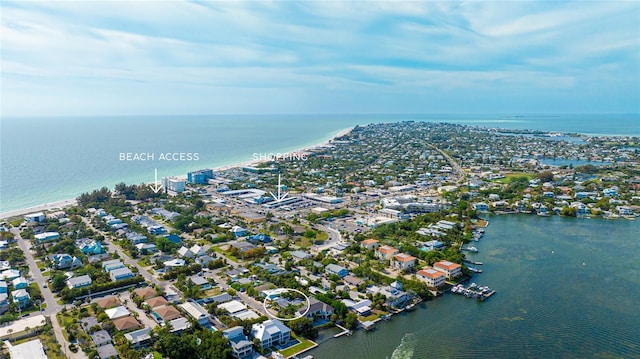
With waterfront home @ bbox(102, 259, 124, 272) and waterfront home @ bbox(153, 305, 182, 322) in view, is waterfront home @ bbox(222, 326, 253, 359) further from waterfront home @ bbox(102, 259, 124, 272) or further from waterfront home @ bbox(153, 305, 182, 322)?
waterfront home @ bbox(102, 259, 124, 272)

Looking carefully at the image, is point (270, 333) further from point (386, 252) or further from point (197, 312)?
point (386, 252)

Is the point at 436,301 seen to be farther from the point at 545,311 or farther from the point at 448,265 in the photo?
the point at 545,311

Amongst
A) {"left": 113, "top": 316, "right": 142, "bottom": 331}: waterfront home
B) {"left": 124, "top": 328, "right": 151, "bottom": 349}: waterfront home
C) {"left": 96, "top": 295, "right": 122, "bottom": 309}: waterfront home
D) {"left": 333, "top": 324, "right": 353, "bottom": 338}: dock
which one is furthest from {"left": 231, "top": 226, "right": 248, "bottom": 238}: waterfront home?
{"left": 333, "top": 324, "right": 353, "bottom": 338}: dock

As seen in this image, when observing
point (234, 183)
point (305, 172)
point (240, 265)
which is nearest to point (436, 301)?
point (240, 265)

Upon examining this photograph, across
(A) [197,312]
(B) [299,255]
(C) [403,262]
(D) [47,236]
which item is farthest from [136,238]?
(C) [403,262]

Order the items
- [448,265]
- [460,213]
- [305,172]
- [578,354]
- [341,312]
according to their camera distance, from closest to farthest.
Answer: [578,354] < [341,312] < [448,265] < [460,213] < [305,172]

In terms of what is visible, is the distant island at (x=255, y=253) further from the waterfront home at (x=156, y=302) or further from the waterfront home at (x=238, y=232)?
the waterfront home at (x=238, y=232)

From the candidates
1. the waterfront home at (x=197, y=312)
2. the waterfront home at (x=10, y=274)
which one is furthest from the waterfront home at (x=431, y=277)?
the waterfront home at (x=10, y=274)
